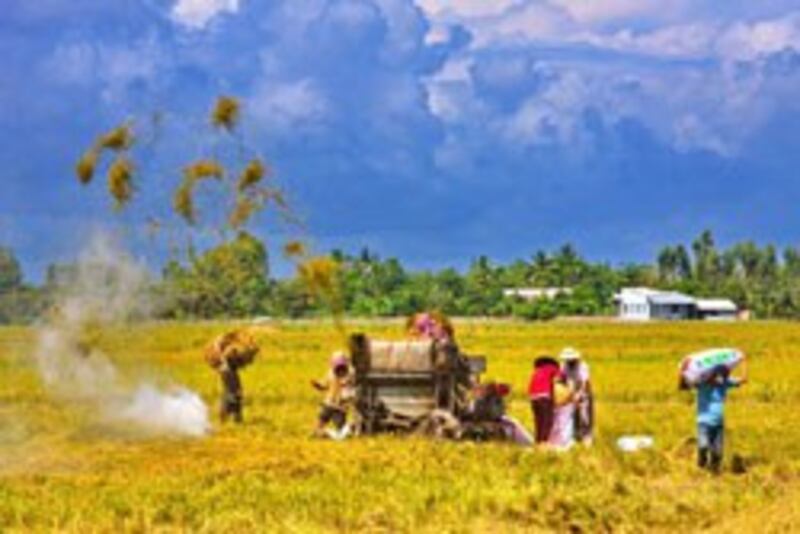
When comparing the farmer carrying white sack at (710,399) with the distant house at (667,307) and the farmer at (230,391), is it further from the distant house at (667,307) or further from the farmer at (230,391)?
the distant house at (667,307)

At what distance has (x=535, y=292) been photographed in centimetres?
13588

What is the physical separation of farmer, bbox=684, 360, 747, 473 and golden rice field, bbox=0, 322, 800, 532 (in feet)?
0.81

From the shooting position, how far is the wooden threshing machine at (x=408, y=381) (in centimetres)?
1897

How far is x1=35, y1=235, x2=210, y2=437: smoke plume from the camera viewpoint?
63.7 ft

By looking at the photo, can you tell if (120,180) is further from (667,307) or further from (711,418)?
(667,307)

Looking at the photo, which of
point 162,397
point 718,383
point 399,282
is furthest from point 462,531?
point 399,282

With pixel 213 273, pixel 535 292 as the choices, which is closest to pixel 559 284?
pixel 535 292

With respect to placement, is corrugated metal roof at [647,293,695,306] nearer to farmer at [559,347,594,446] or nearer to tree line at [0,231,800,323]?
tree line at [0,231,800,323]

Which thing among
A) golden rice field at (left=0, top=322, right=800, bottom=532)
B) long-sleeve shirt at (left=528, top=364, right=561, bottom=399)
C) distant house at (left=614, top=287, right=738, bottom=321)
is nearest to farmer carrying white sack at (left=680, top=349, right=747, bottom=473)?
golden rice field at (left=0, top=322, right=800, bottom=532)

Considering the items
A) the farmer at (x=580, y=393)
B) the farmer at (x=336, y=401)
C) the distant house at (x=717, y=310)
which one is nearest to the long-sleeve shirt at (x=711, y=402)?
the farmer at (x=580, y=393)

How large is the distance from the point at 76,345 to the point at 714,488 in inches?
348

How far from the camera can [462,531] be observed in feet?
39.2

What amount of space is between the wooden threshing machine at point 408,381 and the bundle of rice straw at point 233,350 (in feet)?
7.70

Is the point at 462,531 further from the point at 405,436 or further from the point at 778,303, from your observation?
the point at 778,303
